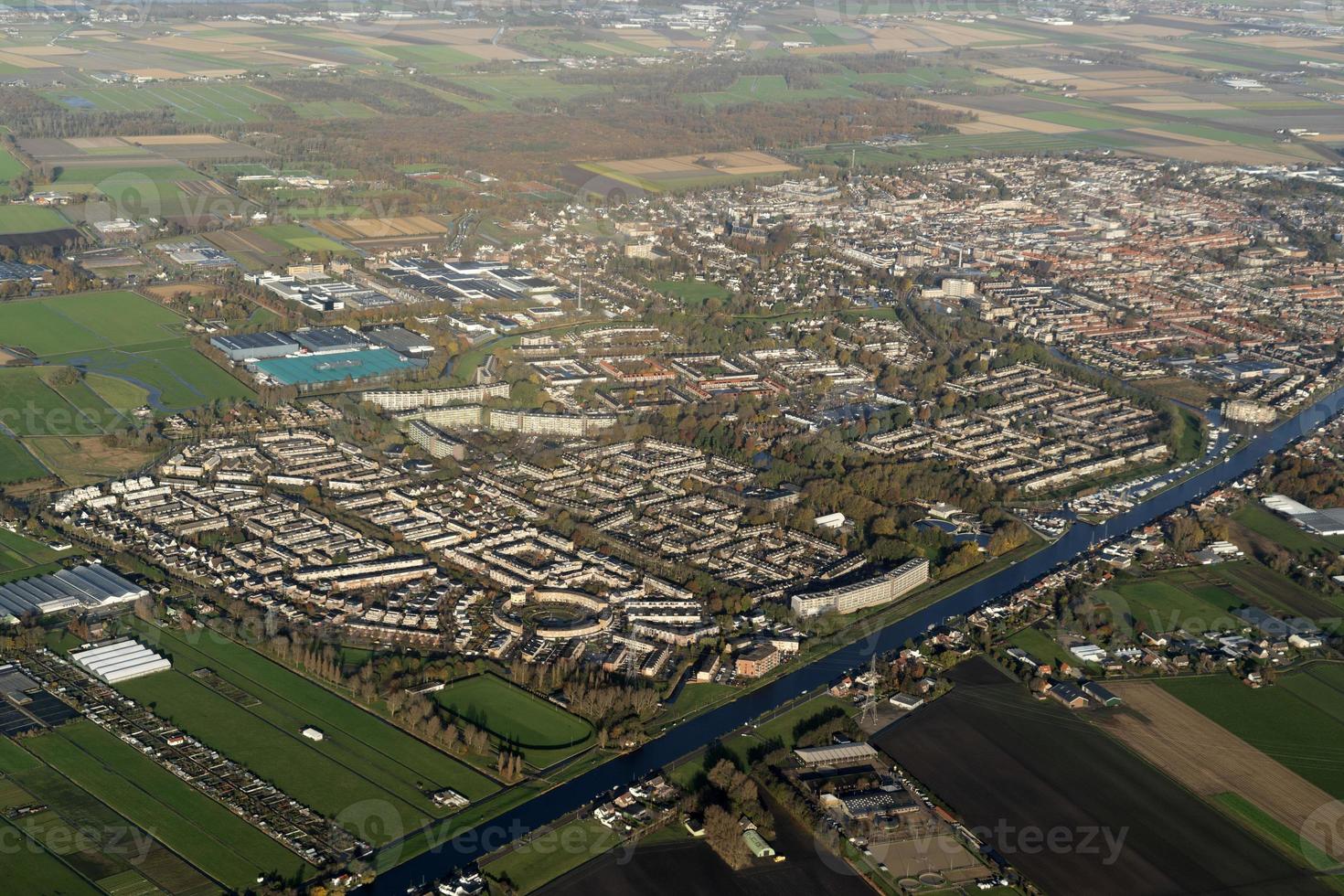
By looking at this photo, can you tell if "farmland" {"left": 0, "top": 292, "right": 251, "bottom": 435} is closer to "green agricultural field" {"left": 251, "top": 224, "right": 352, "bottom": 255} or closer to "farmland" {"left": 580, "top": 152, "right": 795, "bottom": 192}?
"green agricultural field" {"left": 251, "top": 224, "right": 352, "bottom": 255}

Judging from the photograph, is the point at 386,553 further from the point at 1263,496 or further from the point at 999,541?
the point at 1263,496

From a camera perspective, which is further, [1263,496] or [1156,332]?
[1156,332]

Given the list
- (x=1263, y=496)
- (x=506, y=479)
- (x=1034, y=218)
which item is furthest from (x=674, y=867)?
(x=1034, y=218)

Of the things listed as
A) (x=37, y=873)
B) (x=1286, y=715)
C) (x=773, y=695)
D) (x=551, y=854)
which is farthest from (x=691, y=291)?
(x=37, y=873)

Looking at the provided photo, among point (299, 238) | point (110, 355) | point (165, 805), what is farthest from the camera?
point (299, 238)

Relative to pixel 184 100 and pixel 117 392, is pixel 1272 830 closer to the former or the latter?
pixel 117 392
